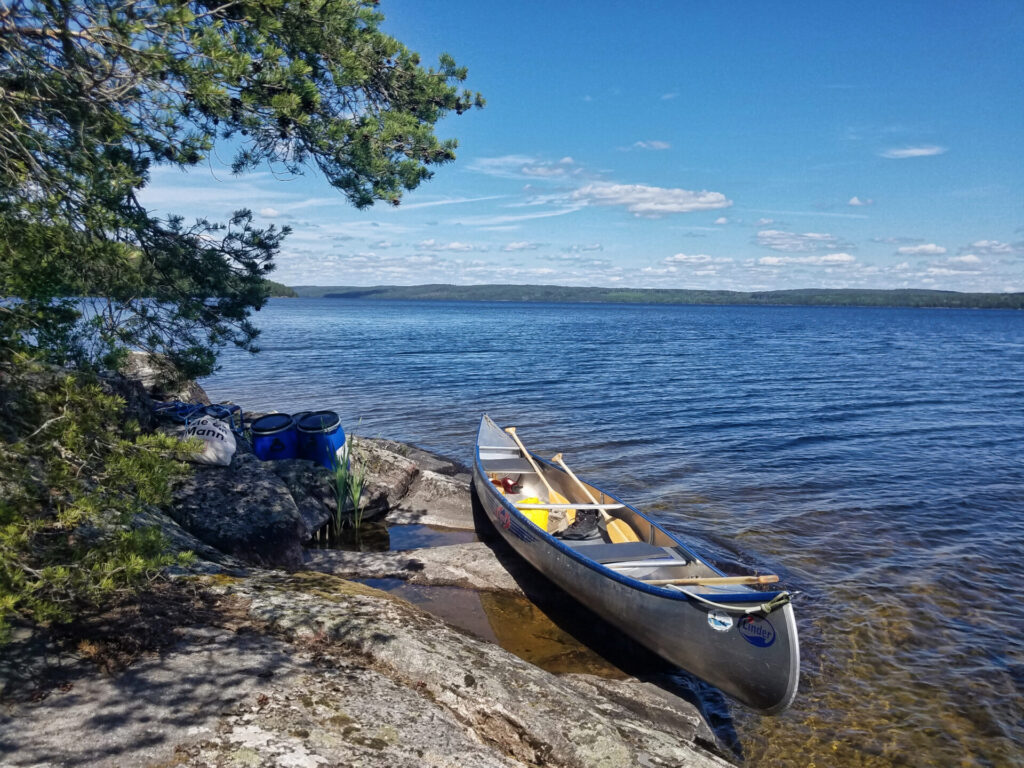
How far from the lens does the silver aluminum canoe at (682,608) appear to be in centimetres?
639

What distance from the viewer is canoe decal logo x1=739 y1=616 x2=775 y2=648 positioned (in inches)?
251

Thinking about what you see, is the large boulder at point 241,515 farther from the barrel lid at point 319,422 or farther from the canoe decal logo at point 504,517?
the canoe decal logo at point 504,517

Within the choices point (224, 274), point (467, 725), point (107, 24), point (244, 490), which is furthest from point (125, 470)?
point (244, 490)

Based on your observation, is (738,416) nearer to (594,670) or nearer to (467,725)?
(594,670)

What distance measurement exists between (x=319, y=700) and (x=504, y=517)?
6.12 meters

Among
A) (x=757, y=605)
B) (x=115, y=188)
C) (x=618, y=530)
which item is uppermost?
(x=115, y=188)

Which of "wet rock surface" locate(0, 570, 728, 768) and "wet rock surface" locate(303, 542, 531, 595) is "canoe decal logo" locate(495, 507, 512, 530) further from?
"wet rock surface" locate(0, 570, 728, 768)

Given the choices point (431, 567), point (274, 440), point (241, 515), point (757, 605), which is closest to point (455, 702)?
point (757, 605)

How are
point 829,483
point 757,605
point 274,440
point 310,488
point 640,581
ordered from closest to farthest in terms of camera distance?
point 757,605
point 640,581
point 310,488
point 274,440
point 829,483

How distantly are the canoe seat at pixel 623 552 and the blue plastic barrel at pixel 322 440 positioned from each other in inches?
224

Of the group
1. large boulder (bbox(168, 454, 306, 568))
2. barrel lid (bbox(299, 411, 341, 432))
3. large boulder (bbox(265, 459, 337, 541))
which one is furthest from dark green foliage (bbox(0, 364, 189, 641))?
barrel lid (bbox(299, 411, 341, 432))

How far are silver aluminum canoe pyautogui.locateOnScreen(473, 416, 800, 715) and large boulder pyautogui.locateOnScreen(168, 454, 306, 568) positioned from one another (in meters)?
3.55

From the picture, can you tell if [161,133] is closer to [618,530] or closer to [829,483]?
[618,530]

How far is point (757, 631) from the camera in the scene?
6.46m
